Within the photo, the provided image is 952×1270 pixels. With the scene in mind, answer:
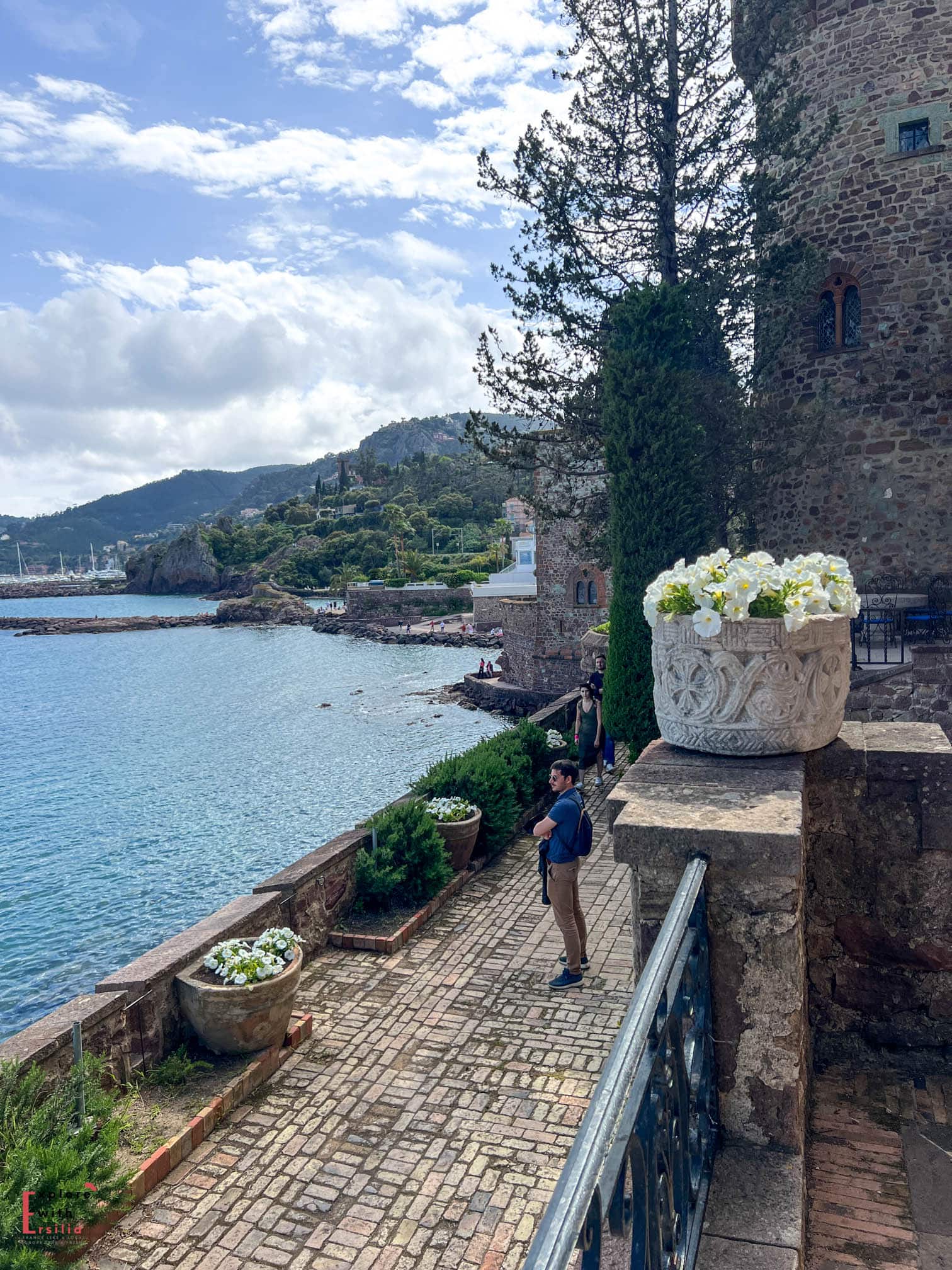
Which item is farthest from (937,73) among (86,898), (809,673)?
(86,898)

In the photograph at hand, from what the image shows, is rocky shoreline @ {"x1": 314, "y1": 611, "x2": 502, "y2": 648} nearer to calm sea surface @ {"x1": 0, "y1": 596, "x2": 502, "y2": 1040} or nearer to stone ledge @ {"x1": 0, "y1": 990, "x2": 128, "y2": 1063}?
calm sea surface @ {"x1": 0, "y1": 596, "x2": 502, "y2": 1040}

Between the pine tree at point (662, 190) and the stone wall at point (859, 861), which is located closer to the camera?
the stone wall at point (859, 861)

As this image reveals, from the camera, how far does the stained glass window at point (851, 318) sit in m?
15.3

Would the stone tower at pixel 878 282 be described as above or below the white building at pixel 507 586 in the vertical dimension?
above

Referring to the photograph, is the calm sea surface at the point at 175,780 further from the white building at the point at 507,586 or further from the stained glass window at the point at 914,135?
the stained glass window at the point at 914,135

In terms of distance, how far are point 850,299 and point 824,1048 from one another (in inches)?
594

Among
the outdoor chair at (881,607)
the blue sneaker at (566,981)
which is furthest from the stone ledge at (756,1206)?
the outdoor chair at (881,607)

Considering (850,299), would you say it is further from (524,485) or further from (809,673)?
(809,673)

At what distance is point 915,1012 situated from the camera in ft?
11.0

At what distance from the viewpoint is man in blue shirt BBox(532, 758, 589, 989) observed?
6598mm

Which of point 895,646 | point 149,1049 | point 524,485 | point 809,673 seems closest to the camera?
point 809,673

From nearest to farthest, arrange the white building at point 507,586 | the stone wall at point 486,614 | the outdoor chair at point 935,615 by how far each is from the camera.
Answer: the outdoor chair at point 935,615 < the white building at point 507,586 < the stone wall at point 486,614

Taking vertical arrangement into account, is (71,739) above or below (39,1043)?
below

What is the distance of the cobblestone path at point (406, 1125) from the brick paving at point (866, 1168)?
1.80 metres
